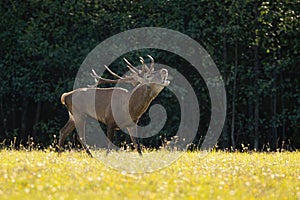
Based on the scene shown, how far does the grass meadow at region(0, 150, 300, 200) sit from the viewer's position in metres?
7.04

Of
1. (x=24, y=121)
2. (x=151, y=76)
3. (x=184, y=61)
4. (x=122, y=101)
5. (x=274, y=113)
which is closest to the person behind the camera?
(x=151, y=76)

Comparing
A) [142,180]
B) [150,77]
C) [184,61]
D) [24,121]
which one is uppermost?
[184,61]

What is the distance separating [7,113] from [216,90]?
5.73 meters

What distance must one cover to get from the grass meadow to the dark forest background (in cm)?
677

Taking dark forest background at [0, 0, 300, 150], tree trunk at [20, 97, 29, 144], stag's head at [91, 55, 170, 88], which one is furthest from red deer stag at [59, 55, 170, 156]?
tree trunk at [20, 97, 29, 144]

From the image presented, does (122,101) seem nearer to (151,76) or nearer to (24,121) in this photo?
(151,76)

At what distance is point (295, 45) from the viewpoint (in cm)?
1697

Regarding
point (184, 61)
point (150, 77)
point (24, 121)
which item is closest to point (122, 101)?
point (150, 77)

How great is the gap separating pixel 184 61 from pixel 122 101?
550cm

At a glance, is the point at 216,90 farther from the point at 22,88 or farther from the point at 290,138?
the point at 22,88

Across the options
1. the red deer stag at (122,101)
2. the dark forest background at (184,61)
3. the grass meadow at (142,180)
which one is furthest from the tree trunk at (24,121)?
the grass meadow at (142,180)

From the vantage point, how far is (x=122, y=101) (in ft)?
41.0

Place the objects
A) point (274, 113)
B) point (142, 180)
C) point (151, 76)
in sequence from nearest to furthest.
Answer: point (142, 180) → point (151, 76) → point (274, 113)

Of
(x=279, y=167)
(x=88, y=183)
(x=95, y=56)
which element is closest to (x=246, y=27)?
(x=95, y=56)
